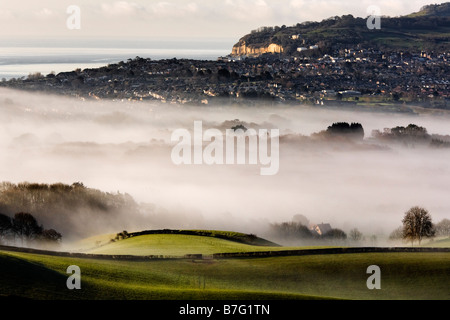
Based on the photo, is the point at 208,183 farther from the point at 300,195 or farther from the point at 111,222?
the point at 111,222

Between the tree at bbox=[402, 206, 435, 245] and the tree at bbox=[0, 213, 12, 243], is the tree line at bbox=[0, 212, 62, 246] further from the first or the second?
the tree at bbox=[402, 206, 435, 245]

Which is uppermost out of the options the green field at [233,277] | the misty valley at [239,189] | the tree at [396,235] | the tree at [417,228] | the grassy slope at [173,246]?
the green field at [233,277]

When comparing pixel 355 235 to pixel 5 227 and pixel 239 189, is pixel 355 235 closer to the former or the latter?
pixel 5 227

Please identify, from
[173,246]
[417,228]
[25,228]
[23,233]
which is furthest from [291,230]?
[173,246]

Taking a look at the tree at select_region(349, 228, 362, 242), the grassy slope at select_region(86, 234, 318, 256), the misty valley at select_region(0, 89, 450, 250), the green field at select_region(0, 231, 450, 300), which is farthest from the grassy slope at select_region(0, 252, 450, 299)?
the tree at select_region(349, 228, 362, 242)

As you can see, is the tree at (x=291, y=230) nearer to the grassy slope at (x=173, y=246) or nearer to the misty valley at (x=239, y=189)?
the misty valley at (x=239, y=189)

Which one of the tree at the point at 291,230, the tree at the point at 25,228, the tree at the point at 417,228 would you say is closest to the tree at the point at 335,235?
the tree at the point at 291,230
